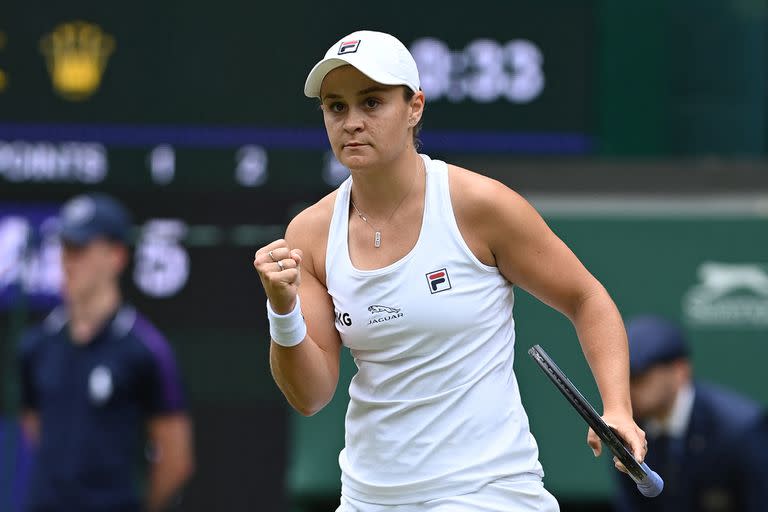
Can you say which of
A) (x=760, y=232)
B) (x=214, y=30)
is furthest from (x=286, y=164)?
(x=760, y=232)

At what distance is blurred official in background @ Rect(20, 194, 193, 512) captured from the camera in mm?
6492

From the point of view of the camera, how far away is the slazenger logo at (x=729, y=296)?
7.10 meters

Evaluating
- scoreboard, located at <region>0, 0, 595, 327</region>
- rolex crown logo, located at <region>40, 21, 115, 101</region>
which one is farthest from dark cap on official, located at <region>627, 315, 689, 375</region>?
rolex crown logo, located at <region>40, 21, 115, 101</region>

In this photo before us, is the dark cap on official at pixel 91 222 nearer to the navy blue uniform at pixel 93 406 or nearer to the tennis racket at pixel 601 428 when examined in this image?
the navy blue uniform at pixel 93 406

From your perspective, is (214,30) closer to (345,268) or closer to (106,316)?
(106,316)

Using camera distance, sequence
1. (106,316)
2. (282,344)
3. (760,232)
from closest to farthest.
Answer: (282,344) → (106,316) → (760,232)

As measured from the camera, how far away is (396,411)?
385 cm

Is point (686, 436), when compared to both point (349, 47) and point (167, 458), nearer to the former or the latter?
point (167, 458)

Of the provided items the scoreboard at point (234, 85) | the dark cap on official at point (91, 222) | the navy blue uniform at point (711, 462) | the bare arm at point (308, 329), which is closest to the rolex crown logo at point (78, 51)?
the scoreboard at point (234, 85)

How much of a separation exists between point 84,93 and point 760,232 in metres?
3.00

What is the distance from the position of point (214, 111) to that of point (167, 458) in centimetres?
153

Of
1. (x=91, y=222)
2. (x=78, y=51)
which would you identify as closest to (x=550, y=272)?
(x=91, y=222)

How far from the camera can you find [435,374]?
12.5 ft

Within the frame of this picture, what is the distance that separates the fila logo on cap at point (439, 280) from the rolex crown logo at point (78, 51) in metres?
3.78
